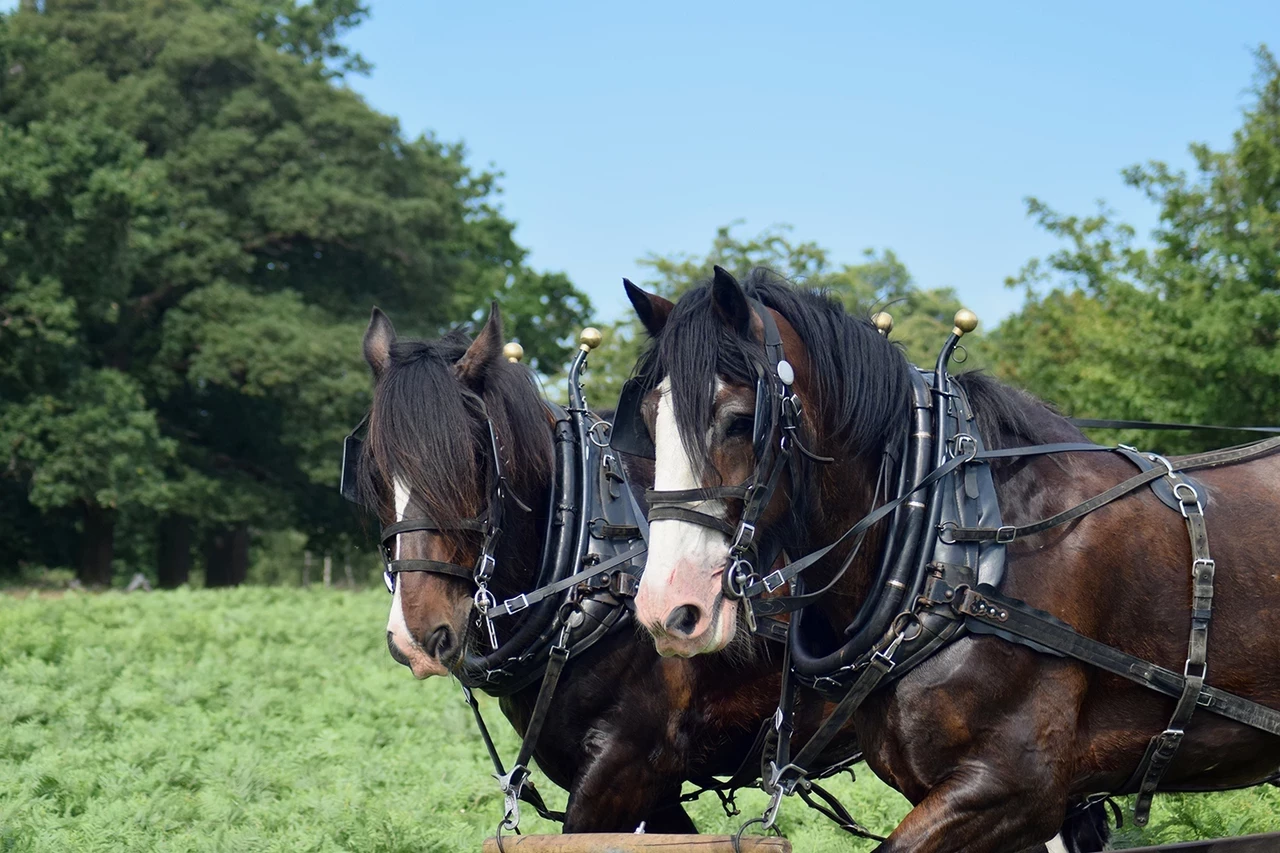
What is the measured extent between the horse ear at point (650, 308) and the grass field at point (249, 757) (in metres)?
2.63

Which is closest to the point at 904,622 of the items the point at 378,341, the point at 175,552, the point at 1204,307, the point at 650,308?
the point at 650,308

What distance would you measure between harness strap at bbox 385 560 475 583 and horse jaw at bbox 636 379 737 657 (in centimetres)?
108

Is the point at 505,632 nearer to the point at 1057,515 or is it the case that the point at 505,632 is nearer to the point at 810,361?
the point at 810,361

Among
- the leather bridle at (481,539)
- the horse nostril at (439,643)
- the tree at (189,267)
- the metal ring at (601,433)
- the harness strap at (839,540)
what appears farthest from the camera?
the tree at (189,267)

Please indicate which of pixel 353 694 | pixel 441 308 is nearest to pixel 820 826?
pixel 353 694

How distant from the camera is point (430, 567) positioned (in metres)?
3.82

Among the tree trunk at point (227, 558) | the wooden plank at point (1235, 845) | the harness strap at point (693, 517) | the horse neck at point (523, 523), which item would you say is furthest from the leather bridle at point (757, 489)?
the tree trunk at point (227, 558)

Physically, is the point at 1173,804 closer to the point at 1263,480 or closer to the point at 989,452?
the point at 1263,480

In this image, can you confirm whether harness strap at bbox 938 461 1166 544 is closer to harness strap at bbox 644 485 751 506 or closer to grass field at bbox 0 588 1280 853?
harness strap at bbox 644 485 751 506

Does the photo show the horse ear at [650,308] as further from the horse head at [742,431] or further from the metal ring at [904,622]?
the metal ring at [904,622]

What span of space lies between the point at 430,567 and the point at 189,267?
2518 centimetres

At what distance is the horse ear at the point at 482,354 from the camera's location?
4258 mm

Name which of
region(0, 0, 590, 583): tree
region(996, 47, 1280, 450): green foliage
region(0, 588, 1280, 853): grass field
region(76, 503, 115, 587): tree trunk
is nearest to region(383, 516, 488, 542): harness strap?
region(0, 588, 1280, 853): grass field

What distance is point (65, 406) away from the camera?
24.0 metres
